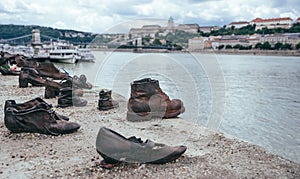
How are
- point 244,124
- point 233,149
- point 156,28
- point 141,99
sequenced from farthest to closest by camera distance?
point 244,124 → point 141,99 → point 156,28 → point 233,149

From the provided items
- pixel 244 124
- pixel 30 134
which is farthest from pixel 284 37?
pixel 30 134

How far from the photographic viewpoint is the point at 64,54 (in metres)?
44.4

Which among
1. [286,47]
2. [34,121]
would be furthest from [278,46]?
[34,121]

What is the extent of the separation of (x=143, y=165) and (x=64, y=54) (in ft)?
139

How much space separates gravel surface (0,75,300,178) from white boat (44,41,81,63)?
3800cm

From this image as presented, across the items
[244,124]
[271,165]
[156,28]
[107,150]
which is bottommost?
[244,124]

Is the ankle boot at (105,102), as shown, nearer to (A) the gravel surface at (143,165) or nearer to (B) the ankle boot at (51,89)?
(A) the gravel surface at (143,165)

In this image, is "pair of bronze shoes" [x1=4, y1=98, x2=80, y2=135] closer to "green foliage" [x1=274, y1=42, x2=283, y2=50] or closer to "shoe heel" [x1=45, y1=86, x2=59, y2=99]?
"shoe heel" [x1=45, y1=86, x2=59, y2=99]

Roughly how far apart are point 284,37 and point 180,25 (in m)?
94.6

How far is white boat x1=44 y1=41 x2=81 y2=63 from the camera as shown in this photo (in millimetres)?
43406

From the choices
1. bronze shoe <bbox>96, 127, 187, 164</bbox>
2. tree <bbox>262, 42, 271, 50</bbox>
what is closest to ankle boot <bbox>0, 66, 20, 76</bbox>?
bronze shoe <bbox>96, 127, 187, 164</bbox>

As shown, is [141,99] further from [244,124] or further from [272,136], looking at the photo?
[244,124]

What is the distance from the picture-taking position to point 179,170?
4184 mm

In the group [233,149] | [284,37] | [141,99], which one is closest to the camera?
[233,149]
